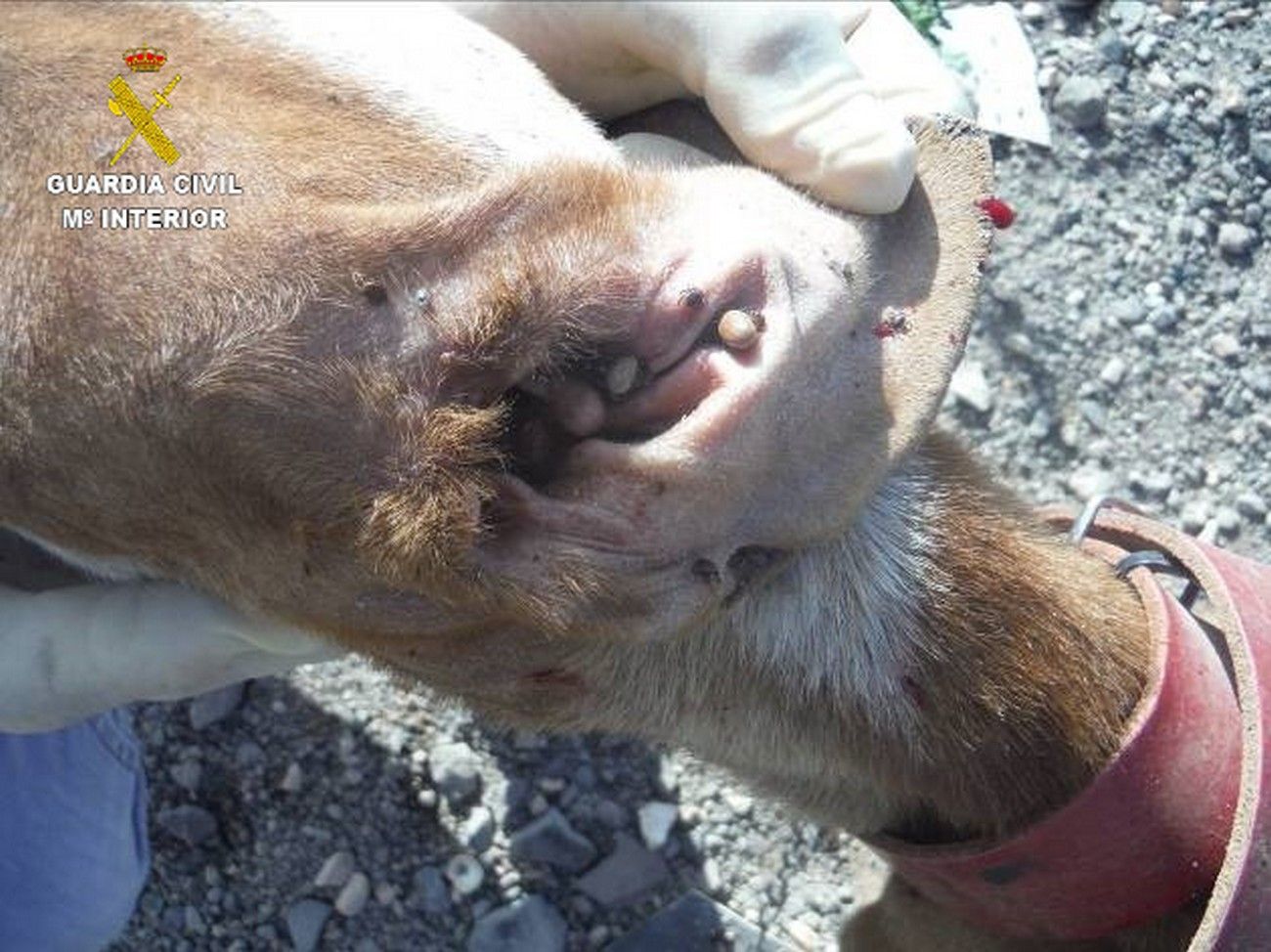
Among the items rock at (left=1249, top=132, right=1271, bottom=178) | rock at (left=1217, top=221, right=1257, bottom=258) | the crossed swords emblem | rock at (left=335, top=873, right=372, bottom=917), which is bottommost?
rock at (left=335, top=873, right=372, bottom=917)

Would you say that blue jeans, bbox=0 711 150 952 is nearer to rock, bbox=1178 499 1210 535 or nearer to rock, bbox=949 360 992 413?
rock, bbox=949 360 992 413

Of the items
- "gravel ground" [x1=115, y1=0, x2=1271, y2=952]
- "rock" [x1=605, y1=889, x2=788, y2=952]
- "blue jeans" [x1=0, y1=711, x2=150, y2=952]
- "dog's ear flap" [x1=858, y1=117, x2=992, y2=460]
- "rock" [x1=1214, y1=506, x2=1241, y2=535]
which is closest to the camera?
"dog's ear flap" [x1=858, y1=117, x2=992, y2=460]

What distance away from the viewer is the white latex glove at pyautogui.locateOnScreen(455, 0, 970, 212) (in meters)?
1.80

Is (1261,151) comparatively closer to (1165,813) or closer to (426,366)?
(1165,813)

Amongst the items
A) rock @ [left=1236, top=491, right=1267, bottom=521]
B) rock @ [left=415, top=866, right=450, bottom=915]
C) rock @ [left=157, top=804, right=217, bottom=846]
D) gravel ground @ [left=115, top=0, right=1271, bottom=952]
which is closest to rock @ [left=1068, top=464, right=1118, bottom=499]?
gravel ground @ [left=115, top=0, right=1271, bottom=952]

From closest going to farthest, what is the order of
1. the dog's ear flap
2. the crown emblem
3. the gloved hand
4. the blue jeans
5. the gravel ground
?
the crown emblem → the dog's ear flap → the gloved hand → the blue jeans → the gravel ground

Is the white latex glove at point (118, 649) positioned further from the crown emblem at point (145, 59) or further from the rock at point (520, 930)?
Result: the rock at point (520, 930)

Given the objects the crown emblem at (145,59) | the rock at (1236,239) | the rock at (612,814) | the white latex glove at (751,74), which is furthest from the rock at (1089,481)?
the crown emblem at (145,59)

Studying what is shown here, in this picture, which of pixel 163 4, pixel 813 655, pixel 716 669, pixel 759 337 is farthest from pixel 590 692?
pixel 163 4

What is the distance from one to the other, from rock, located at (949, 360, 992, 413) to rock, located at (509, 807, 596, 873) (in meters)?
1.32

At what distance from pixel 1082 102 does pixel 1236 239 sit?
49 cm

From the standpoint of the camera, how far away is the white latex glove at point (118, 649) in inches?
84.9

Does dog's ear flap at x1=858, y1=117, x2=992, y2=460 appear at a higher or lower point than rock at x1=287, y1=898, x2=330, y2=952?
higher

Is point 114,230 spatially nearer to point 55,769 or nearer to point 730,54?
point 730,54
